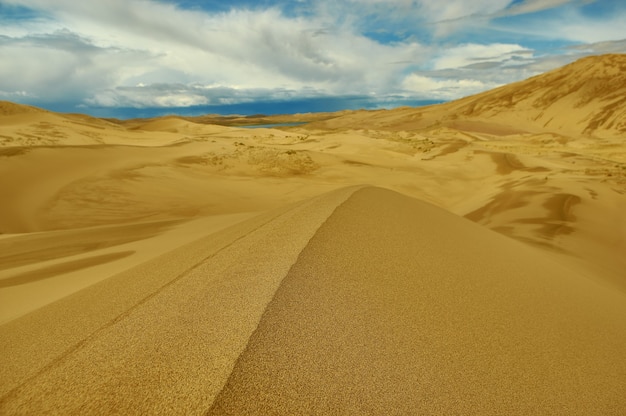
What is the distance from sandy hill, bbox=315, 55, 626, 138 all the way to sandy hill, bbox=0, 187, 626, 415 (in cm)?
4321

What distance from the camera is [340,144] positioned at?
2264cm

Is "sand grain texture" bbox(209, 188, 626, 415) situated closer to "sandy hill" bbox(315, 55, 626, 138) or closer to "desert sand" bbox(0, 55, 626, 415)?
"desert sand" bbox(0, 55, 626, 415)

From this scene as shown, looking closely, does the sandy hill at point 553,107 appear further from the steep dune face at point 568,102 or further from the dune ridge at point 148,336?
the dune ridge at point 148,336

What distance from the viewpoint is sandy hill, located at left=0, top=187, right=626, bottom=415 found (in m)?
1.49

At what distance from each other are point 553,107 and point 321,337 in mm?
58602

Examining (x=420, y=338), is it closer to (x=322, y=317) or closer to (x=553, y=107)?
(x=322, y=317)

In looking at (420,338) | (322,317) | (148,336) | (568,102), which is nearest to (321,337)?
(322,317)

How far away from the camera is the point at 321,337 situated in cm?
181

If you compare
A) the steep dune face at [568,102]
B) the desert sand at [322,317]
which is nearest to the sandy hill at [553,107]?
the steep dune face at [568,102]

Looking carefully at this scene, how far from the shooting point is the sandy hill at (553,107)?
42.6 m

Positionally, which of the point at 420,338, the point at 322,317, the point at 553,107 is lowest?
the point at 420,338

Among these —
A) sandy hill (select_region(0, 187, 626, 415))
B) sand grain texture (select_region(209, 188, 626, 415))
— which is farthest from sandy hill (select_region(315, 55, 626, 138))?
sandy hill (select_region(0, 187, 626, 415))

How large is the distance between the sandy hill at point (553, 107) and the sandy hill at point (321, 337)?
142ft

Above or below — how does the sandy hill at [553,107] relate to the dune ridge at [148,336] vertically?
above
